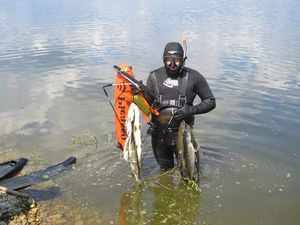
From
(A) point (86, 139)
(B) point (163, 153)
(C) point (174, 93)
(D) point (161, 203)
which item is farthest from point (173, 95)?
(A) point (86, 139)

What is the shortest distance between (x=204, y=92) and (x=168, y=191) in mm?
2468

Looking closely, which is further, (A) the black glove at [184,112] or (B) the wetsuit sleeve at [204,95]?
(B) the wetsuit sleeve at [204,95]

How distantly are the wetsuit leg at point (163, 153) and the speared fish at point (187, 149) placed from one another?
0.52 meters

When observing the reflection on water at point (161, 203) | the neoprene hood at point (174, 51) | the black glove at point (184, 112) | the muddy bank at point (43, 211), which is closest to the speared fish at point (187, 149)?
the black glove at point (184, 112)

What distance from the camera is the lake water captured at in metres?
8.11

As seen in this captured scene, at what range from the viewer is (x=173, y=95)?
24.8 feet

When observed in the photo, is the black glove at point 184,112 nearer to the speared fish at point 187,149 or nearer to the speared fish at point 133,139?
the speared fish at point 187,149

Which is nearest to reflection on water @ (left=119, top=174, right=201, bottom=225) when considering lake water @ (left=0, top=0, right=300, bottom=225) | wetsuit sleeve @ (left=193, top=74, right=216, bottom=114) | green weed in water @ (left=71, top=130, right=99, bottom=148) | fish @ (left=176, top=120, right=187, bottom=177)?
lake water @ (left=0, top=0, right=300, bottom=225)

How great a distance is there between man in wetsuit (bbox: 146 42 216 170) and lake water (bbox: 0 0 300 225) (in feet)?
5.48

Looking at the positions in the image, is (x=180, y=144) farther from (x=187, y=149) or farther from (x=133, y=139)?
(x=133, y=139)

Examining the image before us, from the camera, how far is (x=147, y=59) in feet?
77.4

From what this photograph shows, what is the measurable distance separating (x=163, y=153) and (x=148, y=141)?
3.13 m

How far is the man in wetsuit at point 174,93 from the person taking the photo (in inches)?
289

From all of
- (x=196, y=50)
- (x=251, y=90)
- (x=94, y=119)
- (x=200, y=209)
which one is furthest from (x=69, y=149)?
(x=196, y=50)
